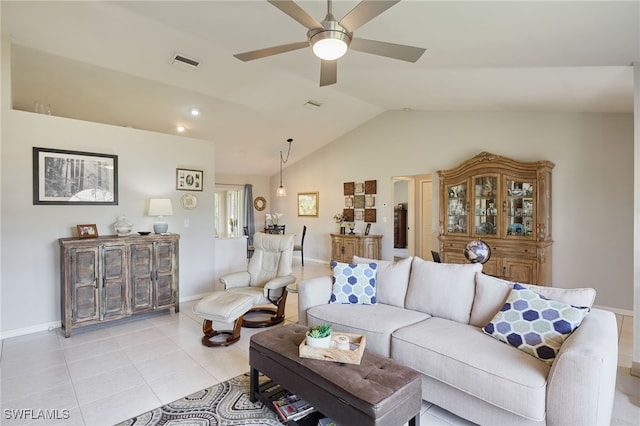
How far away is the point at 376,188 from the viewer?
23.3 ft

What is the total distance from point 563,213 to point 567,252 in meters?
0.56

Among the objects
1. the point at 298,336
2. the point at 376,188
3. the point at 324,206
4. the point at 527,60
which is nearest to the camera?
the point at 298,336

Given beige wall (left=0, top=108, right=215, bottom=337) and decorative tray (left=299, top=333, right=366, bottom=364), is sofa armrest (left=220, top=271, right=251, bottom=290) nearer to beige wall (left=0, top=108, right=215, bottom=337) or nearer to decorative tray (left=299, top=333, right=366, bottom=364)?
beige wall (left=0, top=108, right=215, bottom=337)

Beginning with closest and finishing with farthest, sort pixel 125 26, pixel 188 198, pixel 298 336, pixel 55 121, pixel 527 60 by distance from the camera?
1. pixel 298 336
2. pixel 527 60
3. pixel 125 26
4. pixel 55 121
5. pixel 188 198

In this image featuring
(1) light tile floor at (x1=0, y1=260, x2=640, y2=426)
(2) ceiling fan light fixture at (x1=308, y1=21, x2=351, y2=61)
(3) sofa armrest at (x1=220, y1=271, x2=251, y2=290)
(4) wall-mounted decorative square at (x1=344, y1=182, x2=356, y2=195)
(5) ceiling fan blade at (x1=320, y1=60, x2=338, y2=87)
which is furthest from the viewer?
(4) wall-mounted decorative square at (x1=344, y1=182, x2=356, y2=195)

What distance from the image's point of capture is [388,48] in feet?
7.74

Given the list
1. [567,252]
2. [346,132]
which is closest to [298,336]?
[567,252]

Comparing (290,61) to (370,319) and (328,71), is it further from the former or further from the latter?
(370,319)

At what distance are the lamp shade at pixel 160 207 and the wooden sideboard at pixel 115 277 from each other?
30 centimetres

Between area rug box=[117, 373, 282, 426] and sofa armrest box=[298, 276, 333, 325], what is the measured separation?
0.88m

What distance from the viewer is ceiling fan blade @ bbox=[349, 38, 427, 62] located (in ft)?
7.53

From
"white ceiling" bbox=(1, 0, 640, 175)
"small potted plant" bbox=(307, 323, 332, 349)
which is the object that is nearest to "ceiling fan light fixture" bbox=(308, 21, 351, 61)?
"white ceiling" bbox=(1, 0, 640, 175)

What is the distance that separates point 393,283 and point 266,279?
1794mm

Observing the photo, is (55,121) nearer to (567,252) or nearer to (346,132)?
(346,132)
